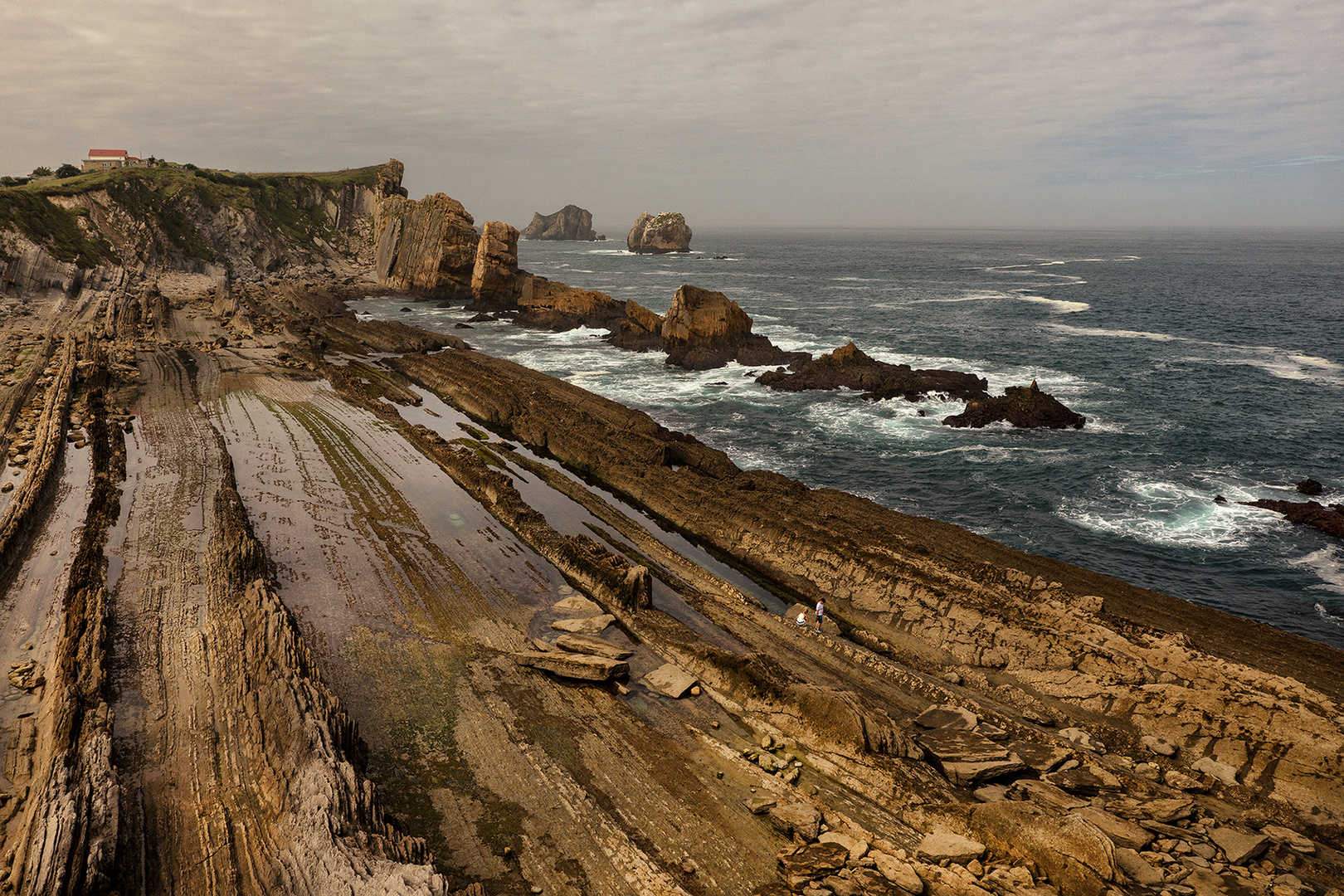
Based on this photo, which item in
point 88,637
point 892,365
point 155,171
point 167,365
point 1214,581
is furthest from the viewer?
point 155,171

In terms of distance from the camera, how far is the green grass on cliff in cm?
7019

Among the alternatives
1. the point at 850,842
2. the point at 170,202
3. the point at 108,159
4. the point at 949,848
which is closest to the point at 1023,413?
the point at 949,848

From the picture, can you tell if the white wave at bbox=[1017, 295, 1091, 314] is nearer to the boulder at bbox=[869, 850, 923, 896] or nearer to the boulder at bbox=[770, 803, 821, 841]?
the boulder at bbox=[770, 803, 821, 841]

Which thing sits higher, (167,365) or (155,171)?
(155,171)

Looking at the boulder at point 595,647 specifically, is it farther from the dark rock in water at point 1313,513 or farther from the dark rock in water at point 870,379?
the dark rock in water at point 870,379

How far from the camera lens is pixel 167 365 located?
48.9 meters

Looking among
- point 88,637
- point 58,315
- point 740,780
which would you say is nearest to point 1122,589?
point 740,780

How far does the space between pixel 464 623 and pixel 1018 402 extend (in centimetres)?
3751

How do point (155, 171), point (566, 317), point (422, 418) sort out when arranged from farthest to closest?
1. point (155, 171)
2. point (566, 317)
3. point (422, 418)

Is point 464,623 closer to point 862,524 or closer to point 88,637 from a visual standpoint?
point 88,637

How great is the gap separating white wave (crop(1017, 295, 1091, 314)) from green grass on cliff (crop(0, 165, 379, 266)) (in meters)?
115

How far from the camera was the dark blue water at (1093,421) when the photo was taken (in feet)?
90.3

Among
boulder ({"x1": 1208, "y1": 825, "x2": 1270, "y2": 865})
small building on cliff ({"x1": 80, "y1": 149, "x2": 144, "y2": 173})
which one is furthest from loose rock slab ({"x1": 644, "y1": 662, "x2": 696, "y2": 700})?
small building on cliff ({"x1": 80, "y1": 149, "x2": 144, "y2": 173})

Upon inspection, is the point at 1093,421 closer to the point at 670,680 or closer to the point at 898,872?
the point at 670,680
